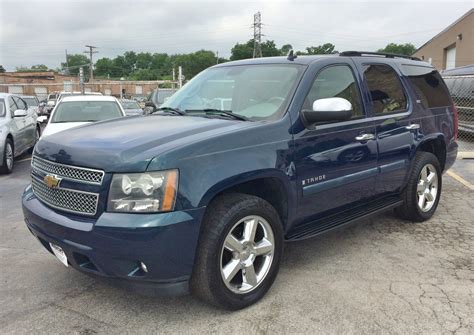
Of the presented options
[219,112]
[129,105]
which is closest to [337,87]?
[219,112]

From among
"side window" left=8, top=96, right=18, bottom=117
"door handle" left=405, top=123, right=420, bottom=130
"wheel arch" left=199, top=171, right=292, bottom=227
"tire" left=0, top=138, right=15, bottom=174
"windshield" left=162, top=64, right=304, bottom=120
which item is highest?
"windshield" left=162, top=64, right=304, bottom=120

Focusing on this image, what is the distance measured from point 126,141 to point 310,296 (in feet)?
5.94

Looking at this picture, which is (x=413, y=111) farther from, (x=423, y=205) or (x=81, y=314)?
(x=81, y=314)

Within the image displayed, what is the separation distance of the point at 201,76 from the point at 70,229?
243cm

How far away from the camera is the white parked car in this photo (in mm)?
9227

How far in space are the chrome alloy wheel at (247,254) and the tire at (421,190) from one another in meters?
2.30

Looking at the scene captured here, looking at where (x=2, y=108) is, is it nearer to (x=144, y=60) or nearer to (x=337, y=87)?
(x=337, y=87)

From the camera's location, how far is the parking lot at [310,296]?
309cm

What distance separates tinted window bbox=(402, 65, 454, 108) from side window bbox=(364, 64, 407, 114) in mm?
322

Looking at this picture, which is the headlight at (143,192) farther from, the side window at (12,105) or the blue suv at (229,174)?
the side window at (12,105)

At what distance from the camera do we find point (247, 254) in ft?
10.8

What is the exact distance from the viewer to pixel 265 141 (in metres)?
3.33

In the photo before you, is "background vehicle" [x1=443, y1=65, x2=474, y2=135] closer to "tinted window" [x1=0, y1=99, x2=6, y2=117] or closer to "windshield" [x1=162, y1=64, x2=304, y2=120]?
"windshield" [x1=162, y1=64, x2=304, y2=120]

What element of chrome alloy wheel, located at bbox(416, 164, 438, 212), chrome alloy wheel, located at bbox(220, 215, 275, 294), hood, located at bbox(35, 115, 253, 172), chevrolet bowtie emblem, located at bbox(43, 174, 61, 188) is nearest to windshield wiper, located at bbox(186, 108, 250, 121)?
hood, located at bbox(35, 115, 253, 172)
